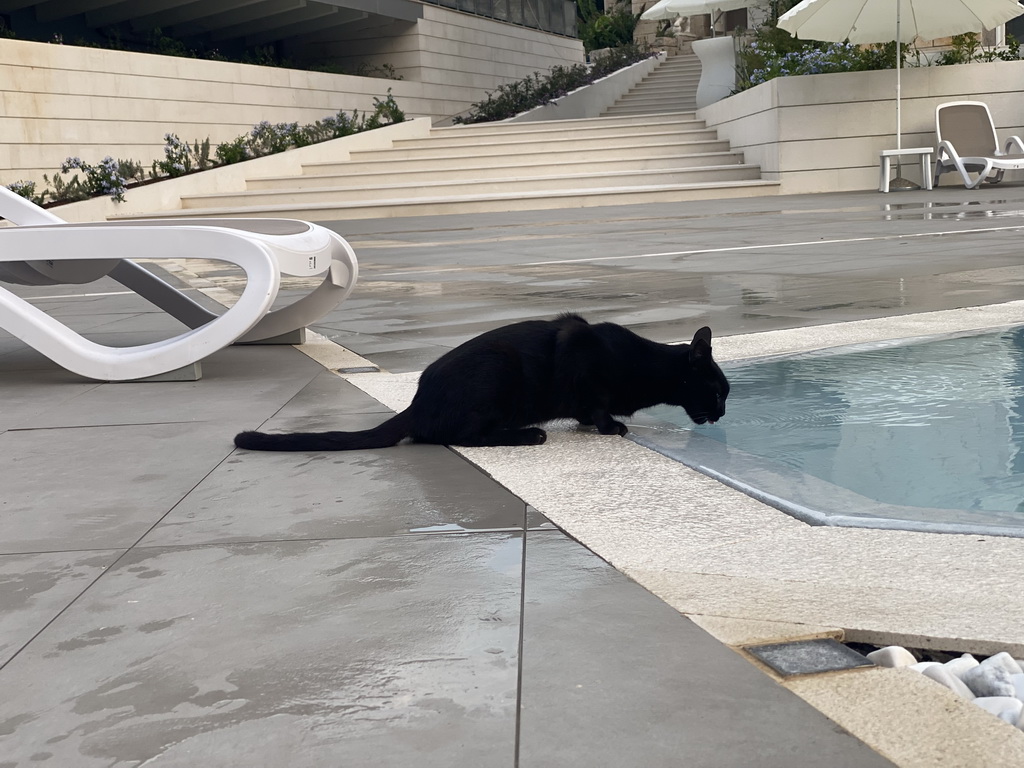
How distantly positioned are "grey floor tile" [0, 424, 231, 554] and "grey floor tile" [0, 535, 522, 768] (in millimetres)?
278

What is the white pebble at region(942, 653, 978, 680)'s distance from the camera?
1.63 meters

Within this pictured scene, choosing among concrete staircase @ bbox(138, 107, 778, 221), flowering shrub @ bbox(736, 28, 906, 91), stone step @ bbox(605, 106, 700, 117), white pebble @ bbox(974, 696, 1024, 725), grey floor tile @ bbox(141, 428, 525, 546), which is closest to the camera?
white pebble @ bbox(974, 696, 1024, 725)

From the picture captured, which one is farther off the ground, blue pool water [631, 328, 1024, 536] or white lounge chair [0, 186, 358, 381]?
white lounge chair [0, 186, 358, 381]

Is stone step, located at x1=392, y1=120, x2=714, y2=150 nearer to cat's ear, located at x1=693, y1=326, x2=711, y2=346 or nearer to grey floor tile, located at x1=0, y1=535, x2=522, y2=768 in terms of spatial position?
cat's ear, located at x1=693, y1=326, x2=711, y2=346

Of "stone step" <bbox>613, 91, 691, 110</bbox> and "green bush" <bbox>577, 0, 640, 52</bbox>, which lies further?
"green bush" <bbox>577, 0, 640, 52</bbox>

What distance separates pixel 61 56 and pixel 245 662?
19.8 m

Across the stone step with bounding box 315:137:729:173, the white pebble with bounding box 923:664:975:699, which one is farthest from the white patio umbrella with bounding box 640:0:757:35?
the white pebble with bounding box 923:664:975:699

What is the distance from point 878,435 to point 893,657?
158cm

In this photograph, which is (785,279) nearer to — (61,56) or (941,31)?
(941,31)

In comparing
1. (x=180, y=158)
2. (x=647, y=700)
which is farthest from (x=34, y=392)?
(x=180, y=158)

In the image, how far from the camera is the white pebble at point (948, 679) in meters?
1.58

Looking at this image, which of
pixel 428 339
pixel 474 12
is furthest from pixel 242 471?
pixel 474 12

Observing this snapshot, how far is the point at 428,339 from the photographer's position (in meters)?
5.31

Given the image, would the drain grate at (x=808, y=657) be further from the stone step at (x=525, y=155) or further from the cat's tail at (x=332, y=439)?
the stone step at (x=525, y=155)
